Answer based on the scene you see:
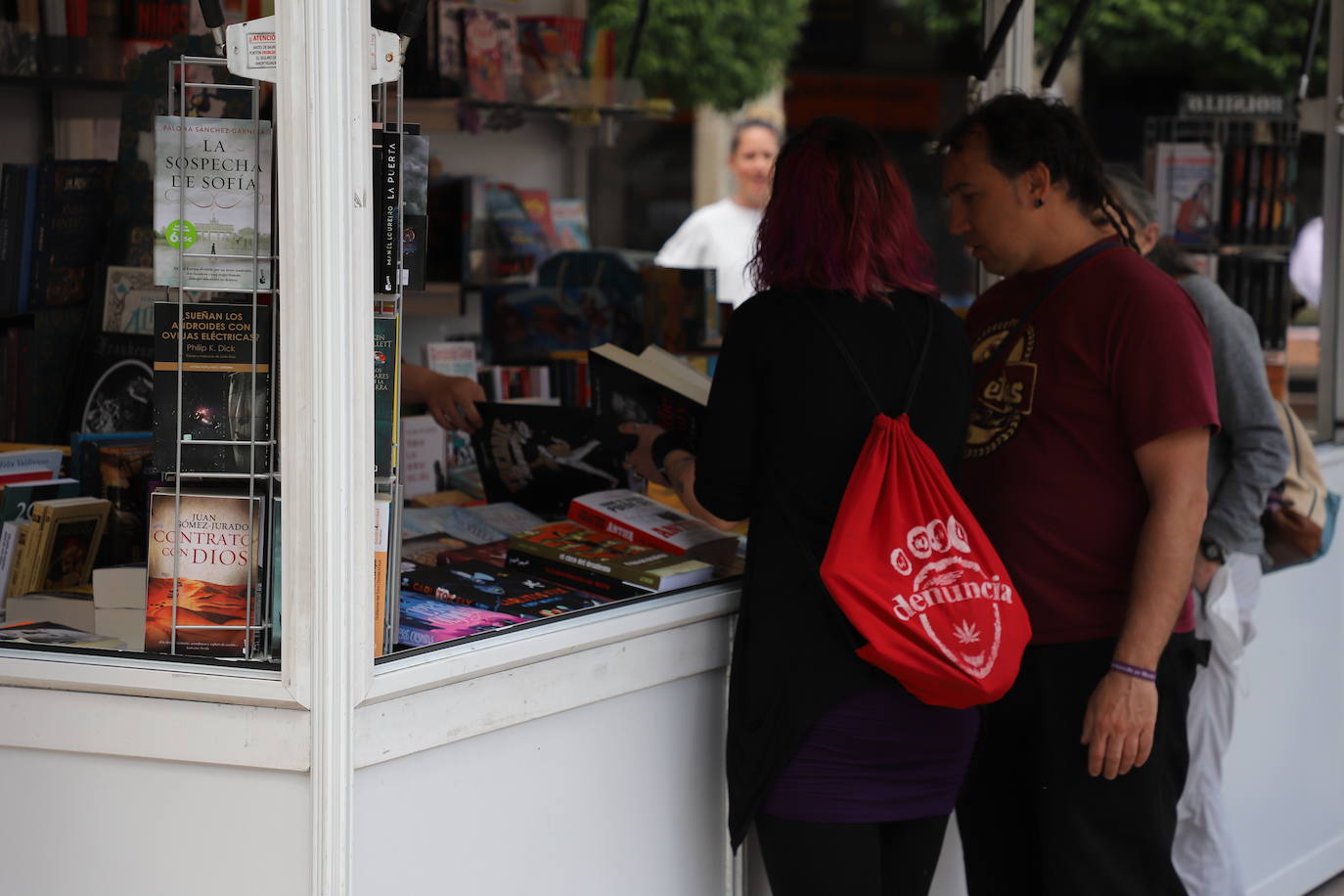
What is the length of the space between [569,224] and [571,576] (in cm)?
308

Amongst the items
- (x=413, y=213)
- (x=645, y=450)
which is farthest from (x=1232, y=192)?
(x=413, y=213)

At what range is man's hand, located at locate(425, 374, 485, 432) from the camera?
265cm

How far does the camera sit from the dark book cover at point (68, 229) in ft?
9.48

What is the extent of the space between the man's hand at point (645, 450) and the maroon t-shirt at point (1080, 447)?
552 millimetres

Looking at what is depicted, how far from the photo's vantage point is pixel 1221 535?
2.75 m

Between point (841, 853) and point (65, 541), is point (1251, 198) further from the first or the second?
point (65, 541)

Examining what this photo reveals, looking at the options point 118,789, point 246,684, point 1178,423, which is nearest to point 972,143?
point 1178,423

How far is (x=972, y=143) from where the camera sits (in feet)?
7.61

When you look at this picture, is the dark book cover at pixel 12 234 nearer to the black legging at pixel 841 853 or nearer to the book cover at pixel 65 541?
the book cover at pixel 65 541

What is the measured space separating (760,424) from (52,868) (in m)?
1.11

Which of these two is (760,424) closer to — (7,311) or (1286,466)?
(1286,466)

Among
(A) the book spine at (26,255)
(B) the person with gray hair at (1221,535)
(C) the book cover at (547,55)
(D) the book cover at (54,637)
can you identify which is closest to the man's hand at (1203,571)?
(B) the person with gray hair at (1221,535)

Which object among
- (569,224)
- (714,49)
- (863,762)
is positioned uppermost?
(714,49)

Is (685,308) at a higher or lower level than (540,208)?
lower
